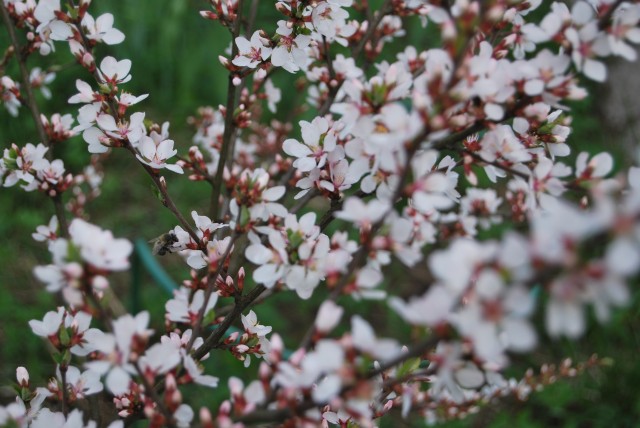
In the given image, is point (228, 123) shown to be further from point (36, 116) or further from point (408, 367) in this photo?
point (408, 367)

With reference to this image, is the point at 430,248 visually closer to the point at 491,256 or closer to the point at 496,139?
the point at 496,139

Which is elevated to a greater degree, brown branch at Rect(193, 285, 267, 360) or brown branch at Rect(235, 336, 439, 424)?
brown branch at Rect(235, 336, 439, 424)

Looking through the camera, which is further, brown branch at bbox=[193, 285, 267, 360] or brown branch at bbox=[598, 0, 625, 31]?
brown branch at bbox=[193, 285, 267, 360]

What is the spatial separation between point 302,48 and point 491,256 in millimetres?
797

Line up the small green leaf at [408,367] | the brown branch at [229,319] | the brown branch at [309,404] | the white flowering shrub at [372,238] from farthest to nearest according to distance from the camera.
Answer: the brown branch at [229,319] < the small green leaf at [408,367] < the brown branch at [309,404] < the white flowering shrub at [372,238]

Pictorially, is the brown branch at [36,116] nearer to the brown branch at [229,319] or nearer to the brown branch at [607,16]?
the brown branch at [229,319]

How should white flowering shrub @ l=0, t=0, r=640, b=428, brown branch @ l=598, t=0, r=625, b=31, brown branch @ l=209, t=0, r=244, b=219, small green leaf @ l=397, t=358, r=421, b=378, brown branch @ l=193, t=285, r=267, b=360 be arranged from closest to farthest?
white flowering shrub @ l=0, t=0, r=640, b=428 → brown branch @ l=598, t=0, r=625, b=31 → small green leaf @ l=397, t=358, r=421, b=378 → brown branch @ l=193, t=285, r=267, b=360 → brown branch @ l=209, t=0, r=244, b=219

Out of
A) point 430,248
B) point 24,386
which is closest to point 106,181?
point 430,248

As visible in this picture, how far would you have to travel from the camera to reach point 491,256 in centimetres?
64

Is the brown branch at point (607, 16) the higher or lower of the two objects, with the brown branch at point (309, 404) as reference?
higher

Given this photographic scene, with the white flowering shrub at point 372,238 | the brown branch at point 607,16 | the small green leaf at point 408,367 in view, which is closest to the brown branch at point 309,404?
the white flowering shrub at point 372,238

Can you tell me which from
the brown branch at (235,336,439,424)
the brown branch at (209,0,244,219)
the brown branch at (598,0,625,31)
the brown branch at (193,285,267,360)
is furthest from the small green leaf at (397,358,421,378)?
the brown branch at (209,0,244,219)

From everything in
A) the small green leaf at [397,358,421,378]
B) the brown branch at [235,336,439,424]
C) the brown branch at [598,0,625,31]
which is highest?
the brown branch at [598,0,625,31]

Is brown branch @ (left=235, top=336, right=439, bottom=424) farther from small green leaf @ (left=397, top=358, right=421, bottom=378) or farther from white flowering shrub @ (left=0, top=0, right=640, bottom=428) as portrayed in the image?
small green leaf @ (left=397, top=358, right=421, bottom=378)
